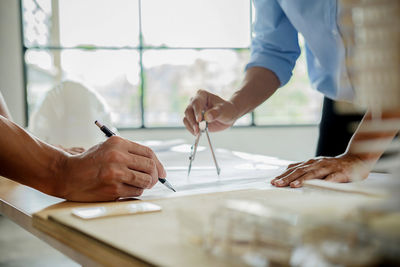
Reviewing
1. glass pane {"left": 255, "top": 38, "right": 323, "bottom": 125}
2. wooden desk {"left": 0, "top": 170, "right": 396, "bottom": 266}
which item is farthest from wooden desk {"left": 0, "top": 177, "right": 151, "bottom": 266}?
glass pane {"left": 255, "top": 38, "right": 323, "bottom": 125}

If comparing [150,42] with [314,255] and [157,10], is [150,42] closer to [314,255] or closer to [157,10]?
[157,10]

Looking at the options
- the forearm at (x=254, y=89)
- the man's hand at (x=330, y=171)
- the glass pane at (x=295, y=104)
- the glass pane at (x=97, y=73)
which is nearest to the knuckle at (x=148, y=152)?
the man's hand at (x=330, y=171)

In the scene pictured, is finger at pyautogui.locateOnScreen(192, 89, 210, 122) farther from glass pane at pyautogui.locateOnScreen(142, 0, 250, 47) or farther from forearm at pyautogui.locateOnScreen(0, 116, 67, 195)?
glass pane at pyautogui.locateOnScreen(142, 0, 250, 47)

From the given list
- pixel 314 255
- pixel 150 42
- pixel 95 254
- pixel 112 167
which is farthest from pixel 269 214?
pixel 150 42

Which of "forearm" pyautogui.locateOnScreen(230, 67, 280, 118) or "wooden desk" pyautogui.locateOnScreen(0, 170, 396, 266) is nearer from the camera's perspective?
"wooden desk" pyautogui.locateOnScreen(0, 170, 396, 266)

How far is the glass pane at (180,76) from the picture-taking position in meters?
4.80

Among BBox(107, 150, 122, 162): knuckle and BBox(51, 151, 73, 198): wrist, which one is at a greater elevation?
BBox(107, 150, 122, 162): knuckle

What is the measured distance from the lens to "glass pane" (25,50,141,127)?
4516 mm

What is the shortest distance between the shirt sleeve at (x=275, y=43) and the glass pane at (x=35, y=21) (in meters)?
3.34

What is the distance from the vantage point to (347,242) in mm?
291

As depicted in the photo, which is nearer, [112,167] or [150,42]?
[112,167]

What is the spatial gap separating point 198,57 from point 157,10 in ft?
2.10

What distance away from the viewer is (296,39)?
172 centimetres

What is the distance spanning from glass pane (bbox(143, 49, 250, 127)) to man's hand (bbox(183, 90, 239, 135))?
333 cm
